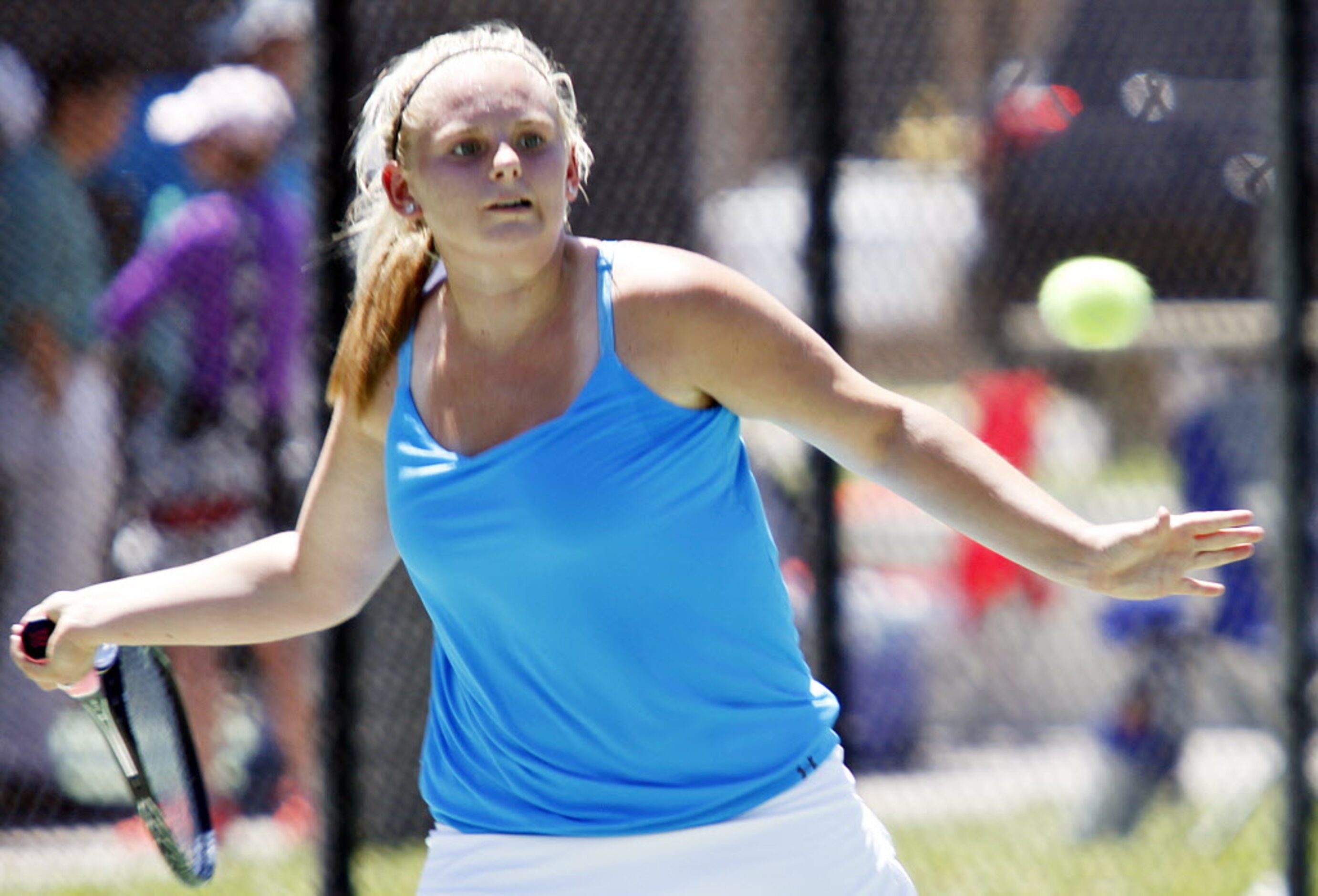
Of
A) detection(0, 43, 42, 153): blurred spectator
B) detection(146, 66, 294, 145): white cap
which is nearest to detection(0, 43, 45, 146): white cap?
detection(0, 43, 42, 153): blurred spectator

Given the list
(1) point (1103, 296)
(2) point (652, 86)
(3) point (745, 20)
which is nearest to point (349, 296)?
(2) point (652, 86)

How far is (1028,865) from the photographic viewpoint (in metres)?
4.51

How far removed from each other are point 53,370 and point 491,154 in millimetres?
2957

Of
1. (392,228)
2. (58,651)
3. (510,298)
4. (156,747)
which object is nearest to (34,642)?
(58,651)

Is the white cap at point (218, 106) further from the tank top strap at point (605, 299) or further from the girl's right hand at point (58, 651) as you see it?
the tank top strap at point (605, 299)

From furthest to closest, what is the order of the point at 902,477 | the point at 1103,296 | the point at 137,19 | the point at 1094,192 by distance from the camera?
the point at 1094,192, the point at 137,19, the point at 1103,296, the point at 902,477

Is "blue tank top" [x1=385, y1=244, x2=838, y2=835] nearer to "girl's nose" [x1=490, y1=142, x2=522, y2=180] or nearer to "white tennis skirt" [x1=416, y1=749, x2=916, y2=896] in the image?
"white tennis skirt" [x1=416, y1=749, x2=916, y2=896]

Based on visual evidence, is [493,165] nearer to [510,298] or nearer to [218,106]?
[510,298]

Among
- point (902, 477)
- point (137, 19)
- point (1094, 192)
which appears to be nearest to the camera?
point (902, 477)

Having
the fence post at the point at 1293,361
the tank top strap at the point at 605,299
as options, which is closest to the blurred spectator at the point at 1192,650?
the fence post at the point at 1293,361

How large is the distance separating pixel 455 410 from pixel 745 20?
2479 mm

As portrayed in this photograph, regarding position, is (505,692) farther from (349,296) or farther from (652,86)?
(652,86)

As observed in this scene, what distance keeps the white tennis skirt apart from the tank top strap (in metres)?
0.62

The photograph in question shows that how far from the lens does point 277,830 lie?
4.46m
